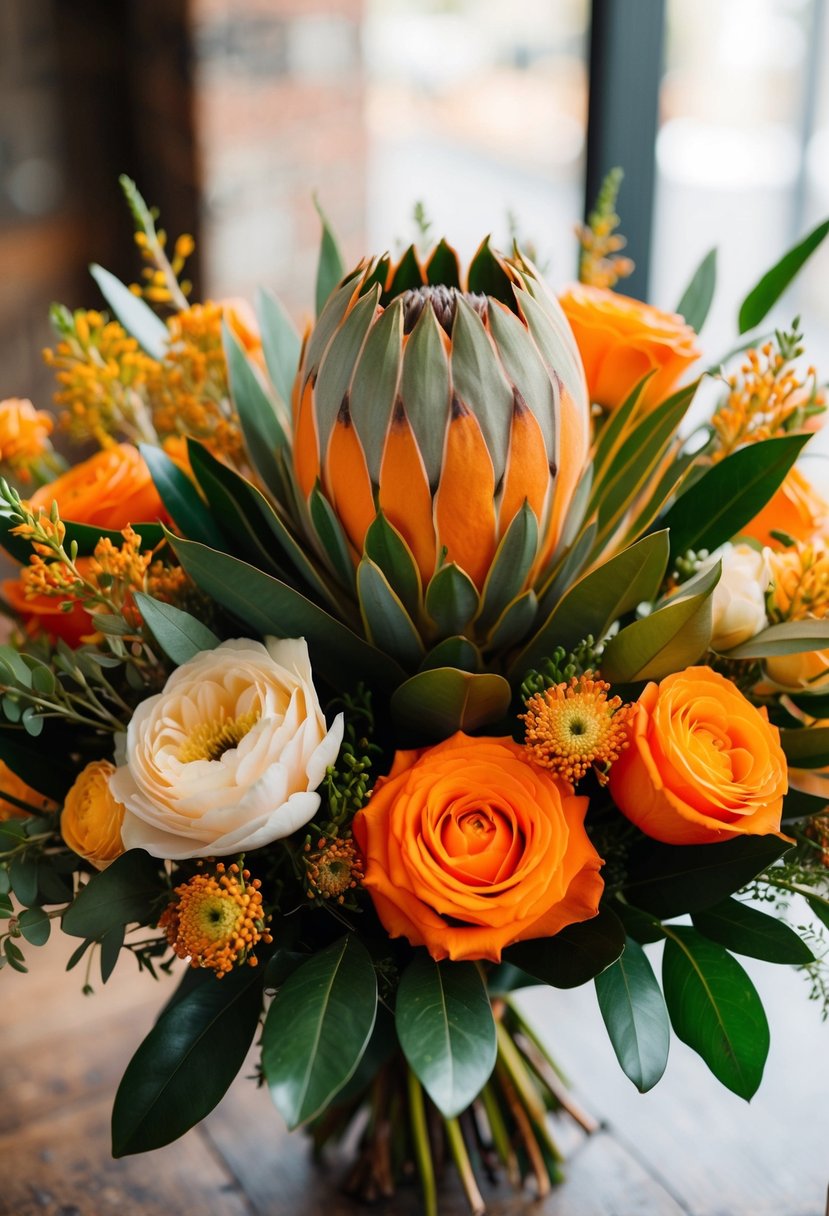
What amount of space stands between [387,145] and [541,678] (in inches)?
84.2

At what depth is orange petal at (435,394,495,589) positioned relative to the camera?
514 mm

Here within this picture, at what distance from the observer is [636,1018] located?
1.71ft

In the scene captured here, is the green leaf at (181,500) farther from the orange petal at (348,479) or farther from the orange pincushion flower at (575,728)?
the orange pincushion flower at (575,728)

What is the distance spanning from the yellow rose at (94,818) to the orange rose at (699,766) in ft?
0.78

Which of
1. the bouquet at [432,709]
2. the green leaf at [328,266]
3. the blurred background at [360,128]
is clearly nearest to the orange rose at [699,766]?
the bouquet at [432,709]

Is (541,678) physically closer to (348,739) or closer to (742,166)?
(348,739)

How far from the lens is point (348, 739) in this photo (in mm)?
570

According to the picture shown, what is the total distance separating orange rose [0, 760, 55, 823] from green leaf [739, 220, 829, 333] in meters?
0.50

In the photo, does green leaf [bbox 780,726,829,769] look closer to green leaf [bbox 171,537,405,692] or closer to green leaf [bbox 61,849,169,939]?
green leaf [bbox 171,537,405,692]

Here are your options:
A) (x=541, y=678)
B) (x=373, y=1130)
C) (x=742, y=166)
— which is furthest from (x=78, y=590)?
(x=742, y=166)

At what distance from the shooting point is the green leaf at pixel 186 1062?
0.52 meters

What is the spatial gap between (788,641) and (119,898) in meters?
0.34

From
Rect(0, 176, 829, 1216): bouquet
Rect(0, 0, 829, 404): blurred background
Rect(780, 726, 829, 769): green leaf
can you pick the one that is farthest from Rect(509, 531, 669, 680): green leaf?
Rect(0, 0, 829, 404): blurred background

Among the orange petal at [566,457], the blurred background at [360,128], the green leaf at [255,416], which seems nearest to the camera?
the orange petal at [566,457]
